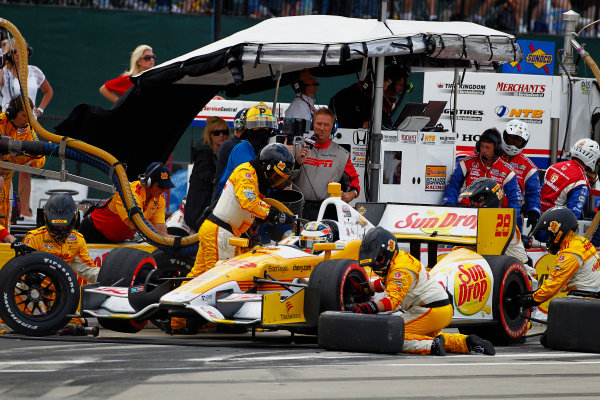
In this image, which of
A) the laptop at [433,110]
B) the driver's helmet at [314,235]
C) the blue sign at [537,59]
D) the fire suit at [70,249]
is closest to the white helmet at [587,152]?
the laptop at [433,110]

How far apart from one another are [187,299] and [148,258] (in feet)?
5.19

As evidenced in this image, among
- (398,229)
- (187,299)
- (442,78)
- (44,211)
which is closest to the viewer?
(187,299)

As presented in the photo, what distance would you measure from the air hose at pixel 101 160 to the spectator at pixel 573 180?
4.52 m

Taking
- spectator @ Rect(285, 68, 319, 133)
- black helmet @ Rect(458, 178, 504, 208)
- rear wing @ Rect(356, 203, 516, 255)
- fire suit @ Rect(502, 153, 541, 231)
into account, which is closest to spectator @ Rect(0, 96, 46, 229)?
spectator @ Rect(285, 68, 319, 133)

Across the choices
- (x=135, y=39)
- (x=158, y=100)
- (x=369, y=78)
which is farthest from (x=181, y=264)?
(x=135, y=39)

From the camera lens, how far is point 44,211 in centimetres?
1027

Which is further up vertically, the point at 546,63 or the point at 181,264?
the point at 546,63

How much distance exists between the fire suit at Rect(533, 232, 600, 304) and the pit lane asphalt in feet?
2.97

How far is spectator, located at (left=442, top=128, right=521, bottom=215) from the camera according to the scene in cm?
1213

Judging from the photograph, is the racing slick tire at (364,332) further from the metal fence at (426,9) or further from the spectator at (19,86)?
the metal fence at (426,9)

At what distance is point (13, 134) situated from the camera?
11945mm

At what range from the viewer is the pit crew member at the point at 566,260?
34.1ft

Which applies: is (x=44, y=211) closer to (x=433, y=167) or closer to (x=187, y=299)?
(x=187, y=299)

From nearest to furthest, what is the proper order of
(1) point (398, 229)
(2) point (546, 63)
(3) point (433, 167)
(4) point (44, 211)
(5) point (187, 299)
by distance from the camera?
(5) point (187, 299)
(4) point (44, 211)
(1) point (398, 229)
(3) point (433, 167)
(2) point (546, 63)
